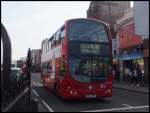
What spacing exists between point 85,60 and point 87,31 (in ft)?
4.58

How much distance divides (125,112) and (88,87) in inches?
161

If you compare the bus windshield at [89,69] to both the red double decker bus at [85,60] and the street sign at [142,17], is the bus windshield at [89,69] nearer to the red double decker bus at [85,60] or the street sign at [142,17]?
the red double decker bus at [85,60]

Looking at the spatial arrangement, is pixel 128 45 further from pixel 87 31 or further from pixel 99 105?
pixel 99 105

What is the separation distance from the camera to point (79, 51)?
18.2m

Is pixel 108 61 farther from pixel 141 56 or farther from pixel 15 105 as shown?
pixel 141 56

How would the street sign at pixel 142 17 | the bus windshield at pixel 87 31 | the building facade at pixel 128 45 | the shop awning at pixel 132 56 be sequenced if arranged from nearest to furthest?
the street sign at pixel 142 17, the bus windshield at pixel 87 31, the shop awning at pixel 132 56, the building facade at pixel 128 45

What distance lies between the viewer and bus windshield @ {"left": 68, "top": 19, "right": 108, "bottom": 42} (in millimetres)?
18291

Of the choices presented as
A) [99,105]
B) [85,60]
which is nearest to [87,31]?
[85,60]

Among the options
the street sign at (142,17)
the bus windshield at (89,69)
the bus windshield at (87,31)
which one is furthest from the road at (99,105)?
the street sign at (142,17)

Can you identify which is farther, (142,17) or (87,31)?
(87,31)

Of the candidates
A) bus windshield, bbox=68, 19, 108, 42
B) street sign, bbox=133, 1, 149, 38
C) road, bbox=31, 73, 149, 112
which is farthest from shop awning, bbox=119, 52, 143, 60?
street sign, bbox=133, 1, 149, 38

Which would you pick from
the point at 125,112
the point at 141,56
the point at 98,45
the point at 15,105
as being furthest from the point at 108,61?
the point at 141,56

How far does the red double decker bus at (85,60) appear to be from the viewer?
1816cm

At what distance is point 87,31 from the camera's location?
18.6 metres
